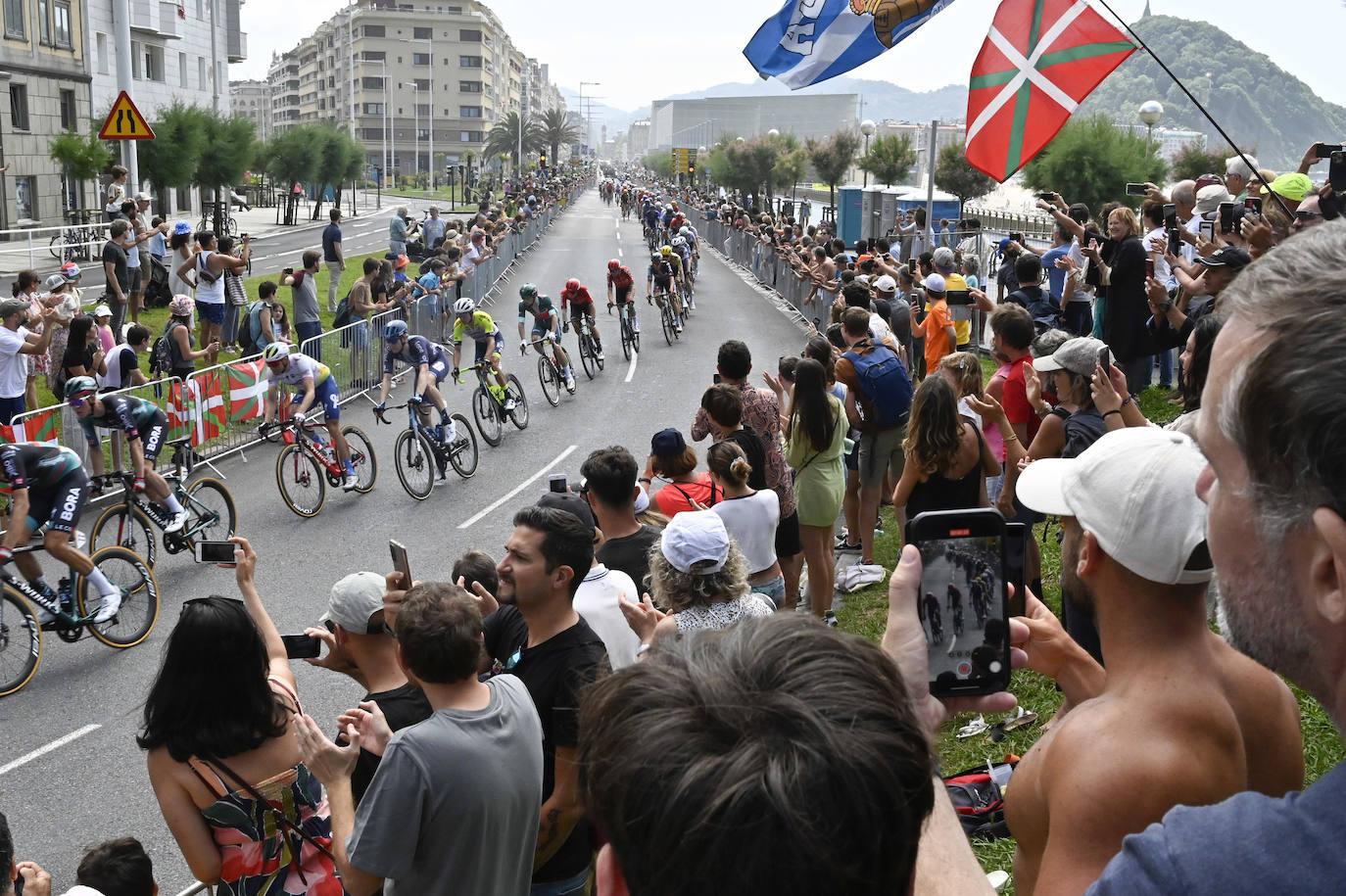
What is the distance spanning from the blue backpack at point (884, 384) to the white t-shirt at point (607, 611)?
466cm

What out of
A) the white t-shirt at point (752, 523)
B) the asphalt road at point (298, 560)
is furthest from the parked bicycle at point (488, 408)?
the white t-shirt at point (752, 523)

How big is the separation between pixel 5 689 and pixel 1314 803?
28.7 feet

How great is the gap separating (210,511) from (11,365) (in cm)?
336

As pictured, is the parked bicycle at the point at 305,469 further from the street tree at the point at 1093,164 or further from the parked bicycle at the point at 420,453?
the street tree at the point at 1093,164

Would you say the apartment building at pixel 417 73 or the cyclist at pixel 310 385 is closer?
the cyclist at pixel 310 385

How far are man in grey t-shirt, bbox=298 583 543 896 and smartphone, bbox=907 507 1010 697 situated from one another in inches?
56.5

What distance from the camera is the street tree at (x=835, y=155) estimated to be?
211ft

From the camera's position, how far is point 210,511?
11.0m

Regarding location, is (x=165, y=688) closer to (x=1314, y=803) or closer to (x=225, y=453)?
(x=1314, y=803)

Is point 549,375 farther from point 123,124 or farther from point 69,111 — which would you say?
point 69,111

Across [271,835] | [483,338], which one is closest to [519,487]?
[483,338]

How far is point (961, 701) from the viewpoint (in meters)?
2.43

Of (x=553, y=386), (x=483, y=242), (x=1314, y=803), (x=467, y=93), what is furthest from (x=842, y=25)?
(x=467, y=93)

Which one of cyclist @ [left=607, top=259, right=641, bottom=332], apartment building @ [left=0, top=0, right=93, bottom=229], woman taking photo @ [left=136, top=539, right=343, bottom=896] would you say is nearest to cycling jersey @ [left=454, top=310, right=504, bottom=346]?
cyclist @ [left=607, top=259, right=641, bottom=332]
